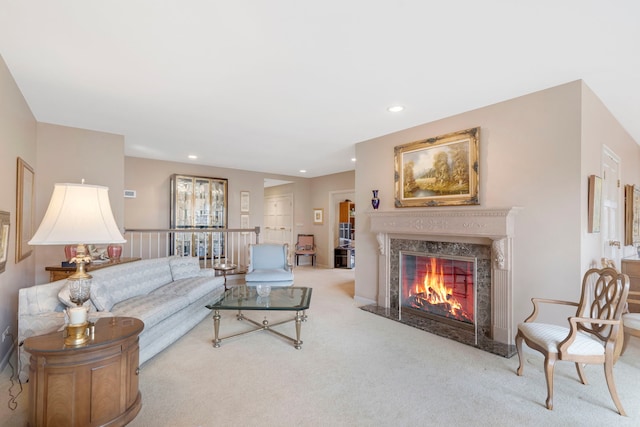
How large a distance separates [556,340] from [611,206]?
2.50 metres

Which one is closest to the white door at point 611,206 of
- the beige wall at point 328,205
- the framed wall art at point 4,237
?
the beige wall at point 328,205

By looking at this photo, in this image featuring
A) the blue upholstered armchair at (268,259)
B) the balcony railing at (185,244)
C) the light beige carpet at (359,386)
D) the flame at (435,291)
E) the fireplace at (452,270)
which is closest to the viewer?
the light beige carpet at (359,386)

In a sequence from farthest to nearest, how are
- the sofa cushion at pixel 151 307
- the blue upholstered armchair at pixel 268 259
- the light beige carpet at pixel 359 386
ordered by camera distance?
the blue upholstered armchair at pixel 268 259 → the sofa cushion at pixel 151 307 → the light beige carpet at pixel 359 386

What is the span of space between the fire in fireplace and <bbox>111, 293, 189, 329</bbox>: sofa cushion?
9.20 feet

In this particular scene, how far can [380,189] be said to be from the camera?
446 centimetres

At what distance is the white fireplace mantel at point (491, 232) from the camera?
306 cm

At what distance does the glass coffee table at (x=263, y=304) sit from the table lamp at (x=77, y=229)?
4.33ft

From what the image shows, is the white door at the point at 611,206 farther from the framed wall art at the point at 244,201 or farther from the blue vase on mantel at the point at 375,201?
the framed wall art at the point at 244,201

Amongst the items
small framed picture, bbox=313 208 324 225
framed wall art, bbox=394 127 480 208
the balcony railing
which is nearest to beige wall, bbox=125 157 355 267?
small framed picture, bbox=313 208 324 225

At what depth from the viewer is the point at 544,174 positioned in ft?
9.58

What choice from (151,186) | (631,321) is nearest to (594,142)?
(631,321)

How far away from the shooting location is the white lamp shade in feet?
5.81

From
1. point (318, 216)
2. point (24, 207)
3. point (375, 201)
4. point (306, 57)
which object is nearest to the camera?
point (306, 57)

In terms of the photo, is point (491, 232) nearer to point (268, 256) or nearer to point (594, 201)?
point (594, 201)
